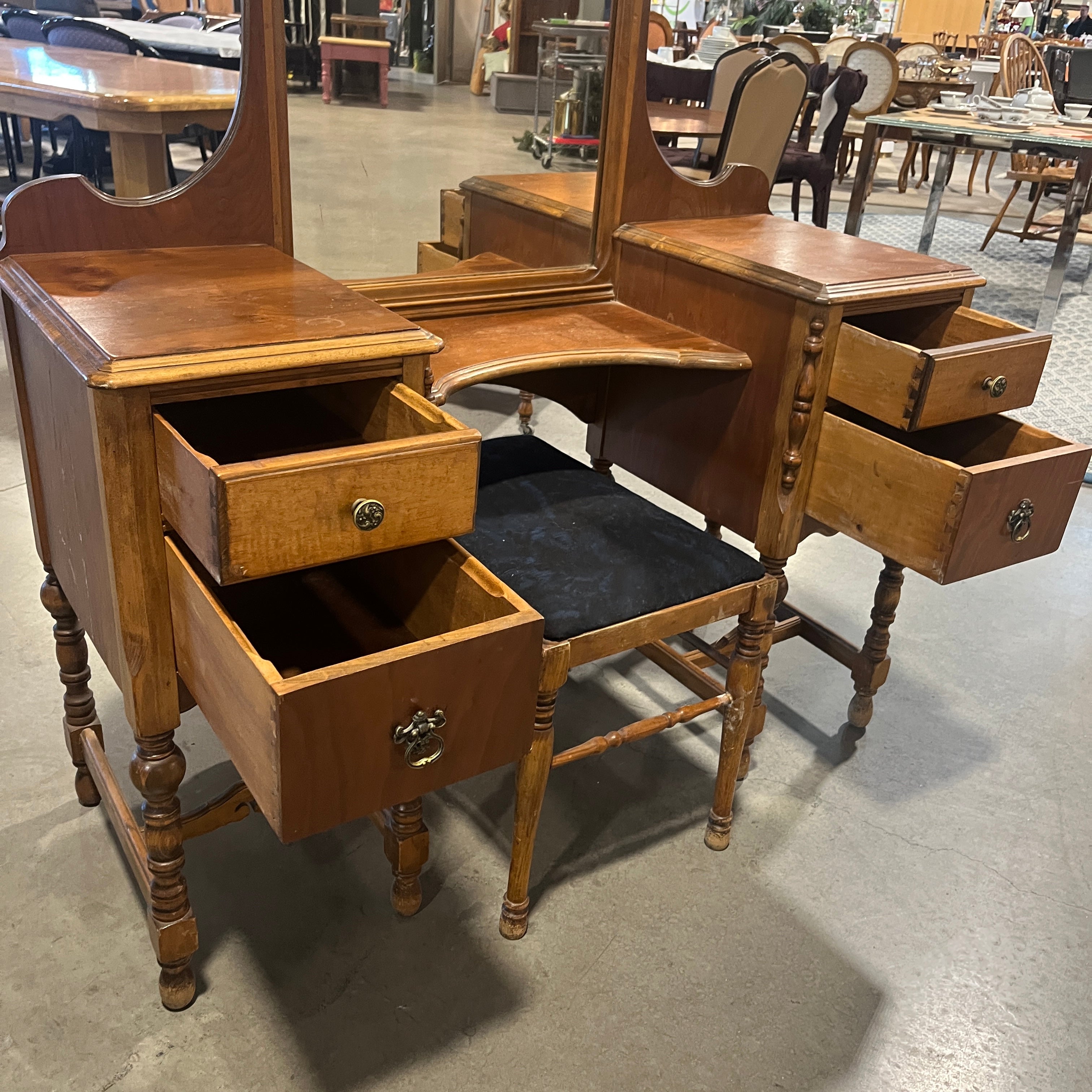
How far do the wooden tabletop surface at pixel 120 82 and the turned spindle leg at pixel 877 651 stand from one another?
133 cm

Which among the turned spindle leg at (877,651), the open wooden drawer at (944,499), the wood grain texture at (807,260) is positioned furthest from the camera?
the turned spindle leg at (877,651)

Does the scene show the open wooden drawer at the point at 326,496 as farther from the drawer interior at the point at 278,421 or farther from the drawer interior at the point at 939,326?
the drawer interior at the point at 939,326

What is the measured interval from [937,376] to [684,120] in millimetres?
722

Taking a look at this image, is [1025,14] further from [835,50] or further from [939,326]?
[939,326]

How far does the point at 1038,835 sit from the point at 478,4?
5.40ft

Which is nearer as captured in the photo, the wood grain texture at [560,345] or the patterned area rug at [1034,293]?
the wood grain texture at [560,345]

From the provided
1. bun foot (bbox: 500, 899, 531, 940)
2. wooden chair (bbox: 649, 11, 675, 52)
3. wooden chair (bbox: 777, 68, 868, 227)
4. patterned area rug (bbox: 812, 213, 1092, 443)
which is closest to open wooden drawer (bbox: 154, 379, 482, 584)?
bun foot (bbox: 500, 899, 531, 940)

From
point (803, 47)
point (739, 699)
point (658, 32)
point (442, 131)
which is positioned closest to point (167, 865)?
point (739, 699)

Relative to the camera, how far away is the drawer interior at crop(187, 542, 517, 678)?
124 centimetres

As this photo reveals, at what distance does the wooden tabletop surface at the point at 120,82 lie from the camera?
1.43 meters

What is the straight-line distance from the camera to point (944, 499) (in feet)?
4.83

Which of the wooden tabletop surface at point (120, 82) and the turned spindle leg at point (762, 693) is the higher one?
the wooden tabletop surface at point (120, 82)

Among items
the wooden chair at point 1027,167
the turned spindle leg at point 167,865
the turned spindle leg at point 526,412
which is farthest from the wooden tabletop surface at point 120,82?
the wooden chair at point 1027,167

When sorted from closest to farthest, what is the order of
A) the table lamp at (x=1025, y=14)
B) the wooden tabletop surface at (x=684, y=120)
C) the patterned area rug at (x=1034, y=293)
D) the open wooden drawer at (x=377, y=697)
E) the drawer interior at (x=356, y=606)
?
the open wooden drawer at (x=377, y=697) < the drawer interior at (x=356, y=606) < the wooden tabletop surface at (x=684, y=120) < the patterned area rug at (x=1034, y=293) < the table lamp at (x=1025, y=14)
